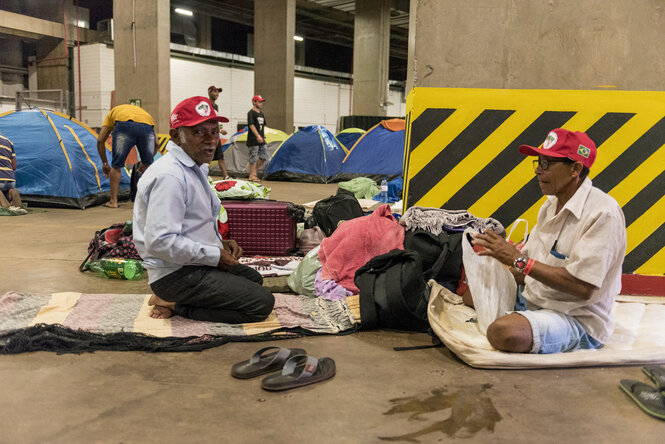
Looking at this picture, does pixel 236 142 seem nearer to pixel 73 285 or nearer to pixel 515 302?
pixel 73 285

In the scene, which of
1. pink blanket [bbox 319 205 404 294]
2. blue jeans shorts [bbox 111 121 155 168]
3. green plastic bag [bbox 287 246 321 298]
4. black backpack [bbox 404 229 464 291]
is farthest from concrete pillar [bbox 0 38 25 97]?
black backpack [bbox 404 229 464 291]

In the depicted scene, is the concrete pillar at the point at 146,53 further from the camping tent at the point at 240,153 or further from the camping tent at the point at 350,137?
the camping tent at the point at 350,137

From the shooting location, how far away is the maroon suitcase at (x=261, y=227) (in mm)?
4871

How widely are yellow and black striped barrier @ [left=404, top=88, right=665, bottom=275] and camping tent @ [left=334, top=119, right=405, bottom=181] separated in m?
7.70

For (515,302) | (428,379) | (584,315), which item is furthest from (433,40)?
(428,379)

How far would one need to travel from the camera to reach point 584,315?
8.61ft

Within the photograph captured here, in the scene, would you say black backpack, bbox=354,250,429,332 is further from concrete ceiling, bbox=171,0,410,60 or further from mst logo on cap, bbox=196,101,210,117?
concrete ceiling, bbox=171,0,410,60

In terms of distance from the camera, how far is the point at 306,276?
3873 millimetres

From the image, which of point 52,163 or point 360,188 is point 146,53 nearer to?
point 52,163

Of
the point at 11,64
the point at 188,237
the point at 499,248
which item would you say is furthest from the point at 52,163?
the point at 11,64

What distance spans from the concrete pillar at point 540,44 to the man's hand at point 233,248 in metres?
1.66

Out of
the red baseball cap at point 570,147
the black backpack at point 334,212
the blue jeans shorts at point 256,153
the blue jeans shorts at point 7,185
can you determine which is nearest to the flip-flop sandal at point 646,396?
the red baseball cap at point 570,147

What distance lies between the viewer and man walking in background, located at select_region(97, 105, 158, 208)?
7250 millimetres

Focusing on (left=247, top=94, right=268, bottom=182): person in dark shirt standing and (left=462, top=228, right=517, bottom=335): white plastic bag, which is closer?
(left=462, top=228, right=517, bottom=335): white plastic bag
